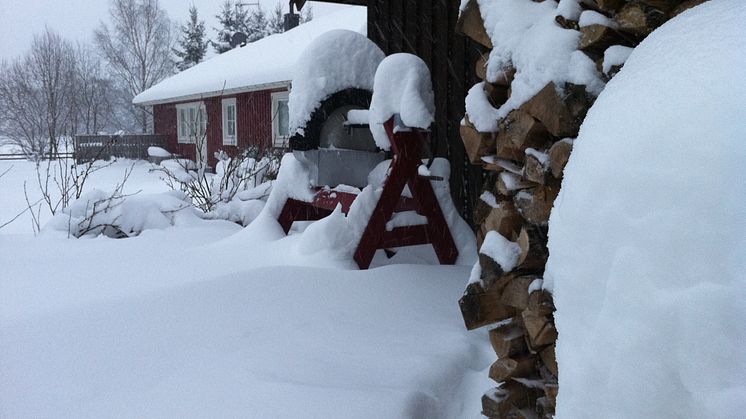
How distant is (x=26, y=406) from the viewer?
2.21 m

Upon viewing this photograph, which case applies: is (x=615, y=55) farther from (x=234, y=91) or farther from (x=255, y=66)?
(x=255, y=66)

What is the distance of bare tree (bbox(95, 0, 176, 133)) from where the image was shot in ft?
123

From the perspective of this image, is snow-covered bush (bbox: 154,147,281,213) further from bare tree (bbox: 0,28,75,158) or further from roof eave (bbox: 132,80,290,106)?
bare tree (bbox: 0,28,75,158)

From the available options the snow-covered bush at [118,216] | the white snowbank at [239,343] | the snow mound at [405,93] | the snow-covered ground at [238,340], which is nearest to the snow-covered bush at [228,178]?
the snow-covered bush at [118,216]

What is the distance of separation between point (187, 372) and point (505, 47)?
1.80m

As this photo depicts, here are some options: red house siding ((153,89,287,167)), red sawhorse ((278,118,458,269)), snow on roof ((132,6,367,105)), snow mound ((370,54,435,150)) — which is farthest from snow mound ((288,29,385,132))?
snow on roof ((132,6,367,105))

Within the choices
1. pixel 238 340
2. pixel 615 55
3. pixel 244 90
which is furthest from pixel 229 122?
pixel 615 55

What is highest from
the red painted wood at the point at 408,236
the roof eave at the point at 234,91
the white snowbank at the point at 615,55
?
the roof eave at the point at 234,91

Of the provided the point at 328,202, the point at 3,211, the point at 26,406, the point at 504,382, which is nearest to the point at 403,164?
the point at 328,202

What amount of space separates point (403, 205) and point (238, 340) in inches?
78.7

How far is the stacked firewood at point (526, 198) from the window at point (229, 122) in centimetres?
1767

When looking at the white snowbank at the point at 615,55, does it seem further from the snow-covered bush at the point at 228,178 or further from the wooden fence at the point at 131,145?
the wooden fence at the point at 131,145

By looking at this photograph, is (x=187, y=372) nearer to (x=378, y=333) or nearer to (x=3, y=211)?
(x=378, y=333)

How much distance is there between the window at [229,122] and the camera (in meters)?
19.3
